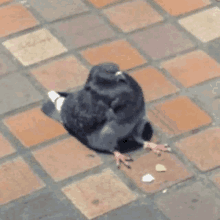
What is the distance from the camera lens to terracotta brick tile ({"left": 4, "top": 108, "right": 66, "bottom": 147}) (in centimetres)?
426

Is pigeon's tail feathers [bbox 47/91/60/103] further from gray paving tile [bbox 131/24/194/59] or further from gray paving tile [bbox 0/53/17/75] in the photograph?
gray paving tile [bbox 131/24/194/59]

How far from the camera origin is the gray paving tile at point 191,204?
12.5ft

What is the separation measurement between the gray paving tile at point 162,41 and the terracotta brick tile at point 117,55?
10cm

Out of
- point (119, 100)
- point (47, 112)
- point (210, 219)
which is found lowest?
point (210, 219)

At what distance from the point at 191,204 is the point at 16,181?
1092 millimetres

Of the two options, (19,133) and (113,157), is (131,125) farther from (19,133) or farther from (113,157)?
(19,133)

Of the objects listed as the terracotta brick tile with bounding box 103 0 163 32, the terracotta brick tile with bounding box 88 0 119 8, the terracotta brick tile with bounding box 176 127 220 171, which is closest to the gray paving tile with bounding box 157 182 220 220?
the terracotta brick tile with bounding box 176 127 220 171

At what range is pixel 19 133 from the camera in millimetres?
4293

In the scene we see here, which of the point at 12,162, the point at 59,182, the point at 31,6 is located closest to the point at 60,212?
the point at 59,182

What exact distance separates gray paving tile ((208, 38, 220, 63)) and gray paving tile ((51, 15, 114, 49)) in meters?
0.77

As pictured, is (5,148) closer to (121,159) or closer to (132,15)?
(121,159)

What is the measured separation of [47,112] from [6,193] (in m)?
0.68

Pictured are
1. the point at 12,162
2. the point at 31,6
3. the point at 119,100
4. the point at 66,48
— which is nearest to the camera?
the point at 119,100

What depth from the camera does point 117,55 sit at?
16.0 ft
